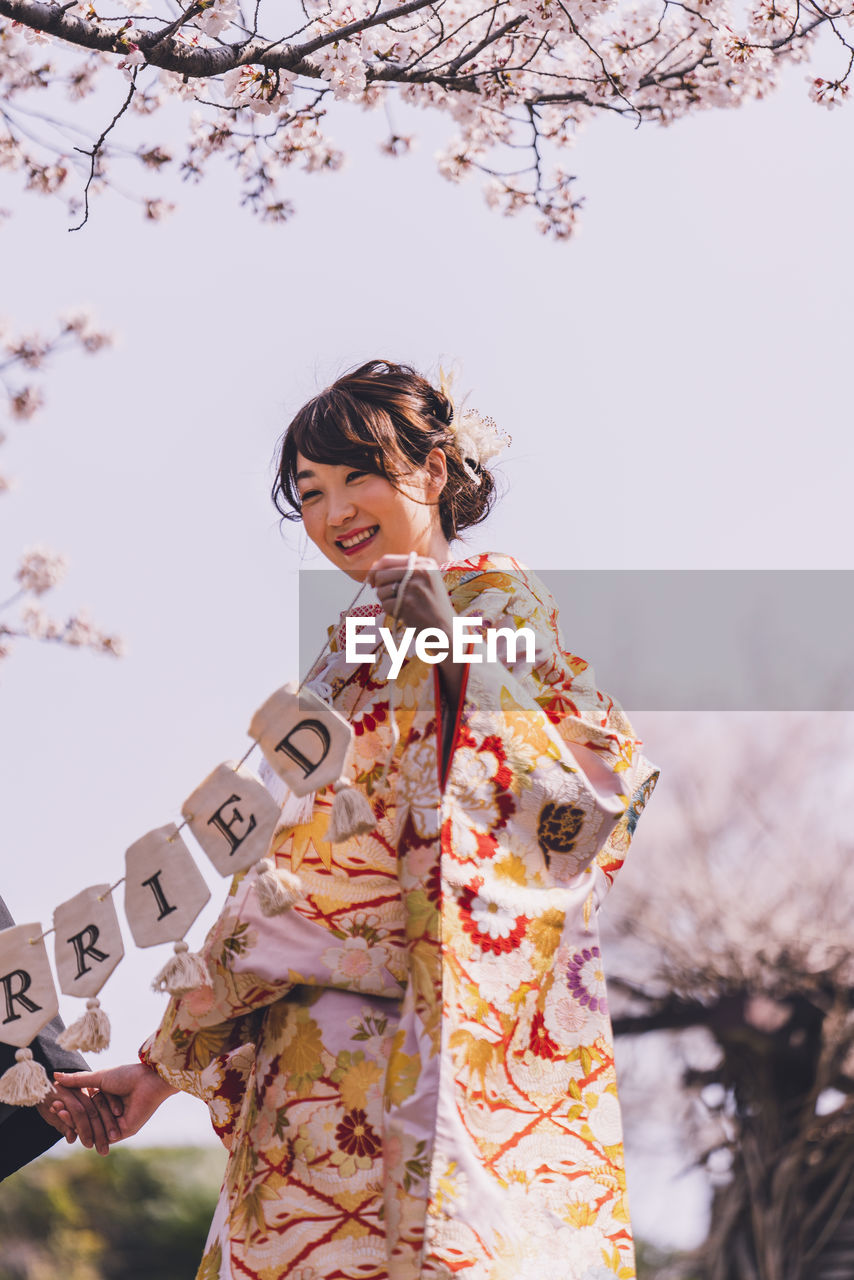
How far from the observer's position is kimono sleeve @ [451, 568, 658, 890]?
1.64 m

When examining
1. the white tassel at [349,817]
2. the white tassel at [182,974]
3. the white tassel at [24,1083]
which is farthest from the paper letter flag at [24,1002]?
the white tassel at [349,817]

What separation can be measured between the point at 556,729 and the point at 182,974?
2.07 ft

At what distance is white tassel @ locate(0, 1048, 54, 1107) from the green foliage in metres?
5.90

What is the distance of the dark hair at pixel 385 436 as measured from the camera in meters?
2.00

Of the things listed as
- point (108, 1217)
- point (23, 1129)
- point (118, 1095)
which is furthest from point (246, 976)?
point (108, 1217)

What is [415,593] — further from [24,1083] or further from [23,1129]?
[23,1129]

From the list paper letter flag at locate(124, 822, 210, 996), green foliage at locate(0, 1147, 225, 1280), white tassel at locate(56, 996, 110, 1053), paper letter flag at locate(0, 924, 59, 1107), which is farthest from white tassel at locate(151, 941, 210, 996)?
green foliage at locate(0, 1147, 225, 1280)

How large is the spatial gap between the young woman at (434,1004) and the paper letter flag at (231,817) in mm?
128

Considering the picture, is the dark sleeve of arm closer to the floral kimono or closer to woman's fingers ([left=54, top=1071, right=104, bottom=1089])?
woman's fingers ([left=54, top=1071, right=104, bottom=1089])

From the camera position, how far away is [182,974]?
161 cm

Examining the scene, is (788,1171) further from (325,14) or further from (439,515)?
(325,14)

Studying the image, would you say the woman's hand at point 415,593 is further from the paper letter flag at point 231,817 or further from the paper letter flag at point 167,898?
the paper letter flag at point 167,898

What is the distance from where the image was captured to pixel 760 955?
22.1 feet

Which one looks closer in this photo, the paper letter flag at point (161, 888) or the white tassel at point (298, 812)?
the paper letter flag at point (161, 888)
